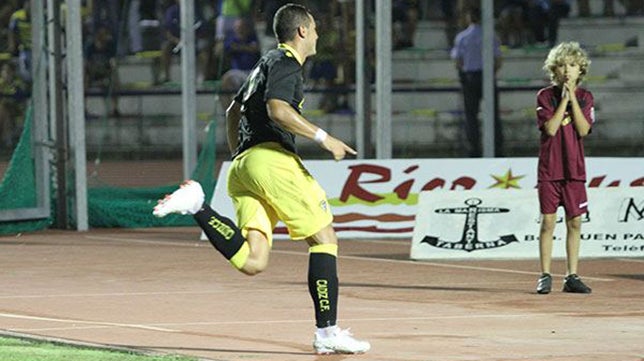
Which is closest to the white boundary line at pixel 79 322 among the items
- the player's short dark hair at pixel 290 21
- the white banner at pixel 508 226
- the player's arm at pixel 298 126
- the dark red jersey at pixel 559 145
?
the player's arm at pixel 298 126

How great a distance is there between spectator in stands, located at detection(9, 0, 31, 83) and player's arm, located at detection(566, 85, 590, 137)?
1281 centimetres

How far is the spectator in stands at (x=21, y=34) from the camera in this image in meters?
25.7

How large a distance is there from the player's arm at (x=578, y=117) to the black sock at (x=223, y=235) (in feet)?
13.3

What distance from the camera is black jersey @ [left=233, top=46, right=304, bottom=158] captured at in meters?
9.94

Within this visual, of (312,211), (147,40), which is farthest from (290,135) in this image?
(147,40)

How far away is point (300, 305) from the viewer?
12625 millimetres

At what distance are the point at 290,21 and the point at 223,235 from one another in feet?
4.11

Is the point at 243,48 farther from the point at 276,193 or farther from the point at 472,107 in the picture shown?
the point at 276,193

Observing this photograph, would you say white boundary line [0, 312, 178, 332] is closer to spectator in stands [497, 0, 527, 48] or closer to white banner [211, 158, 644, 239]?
white banner [211, 158, 644, 239]

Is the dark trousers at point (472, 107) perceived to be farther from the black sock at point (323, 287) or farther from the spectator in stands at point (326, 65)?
the black sock at point (323, 287)

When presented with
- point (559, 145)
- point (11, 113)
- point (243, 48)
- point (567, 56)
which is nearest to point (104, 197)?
point (11, 113)

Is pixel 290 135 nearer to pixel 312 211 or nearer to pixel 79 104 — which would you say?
pixel 312 211

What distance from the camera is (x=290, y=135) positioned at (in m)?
10.1

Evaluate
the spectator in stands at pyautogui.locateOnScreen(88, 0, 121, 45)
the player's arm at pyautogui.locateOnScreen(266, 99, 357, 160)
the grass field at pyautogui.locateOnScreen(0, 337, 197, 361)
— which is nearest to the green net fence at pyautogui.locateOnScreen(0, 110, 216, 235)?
the spectator in stands at pyautogui.locateOnScreen(88, 0, 121, 45)
